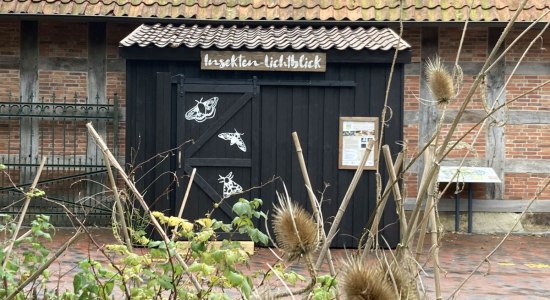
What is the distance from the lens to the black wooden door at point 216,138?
11.6 meters

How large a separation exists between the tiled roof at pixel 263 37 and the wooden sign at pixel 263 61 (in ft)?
0.32

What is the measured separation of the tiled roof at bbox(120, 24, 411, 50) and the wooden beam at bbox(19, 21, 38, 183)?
174 cm

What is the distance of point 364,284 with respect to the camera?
2.35 metres

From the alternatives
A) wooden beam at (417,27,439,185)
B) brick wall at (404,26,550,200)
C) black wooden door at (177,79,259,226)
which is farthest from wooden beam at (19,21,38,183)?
wooden beam at (417,27,439,185)

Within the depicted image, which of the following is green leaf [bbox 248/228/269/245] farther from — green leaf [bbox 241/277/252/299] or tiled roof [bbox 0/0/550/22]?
tiled roof [bbox 0/0/550/22]

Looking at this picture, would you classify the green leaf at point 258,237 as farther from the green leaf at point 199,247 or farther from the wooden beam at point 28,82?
the wooden beam at point 28,82

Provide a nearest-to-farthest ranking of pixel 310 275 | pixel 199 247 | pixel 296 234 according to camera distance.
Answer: pixel 296 234, pixel 310 275, pixel 199 247

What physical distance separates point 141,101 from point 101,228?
2.22 meters

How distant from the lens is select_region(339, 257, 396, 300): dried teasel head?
232 centimetres

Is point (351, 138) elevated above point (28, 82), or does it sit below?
below

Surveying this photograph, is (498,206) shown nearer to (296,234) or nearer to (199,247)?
(199,247)

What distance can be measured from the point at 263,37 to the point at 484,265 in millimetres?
3798

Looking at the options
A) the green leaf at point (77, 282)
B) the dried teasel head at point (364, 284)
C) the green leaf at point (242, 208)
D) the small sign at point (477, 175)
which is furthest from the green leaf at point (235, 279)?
the small sign at point (477, 175)

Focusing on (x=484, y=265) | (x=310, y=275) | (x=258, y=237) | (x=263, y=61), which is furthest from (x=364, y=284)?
(x=263, y=61)
